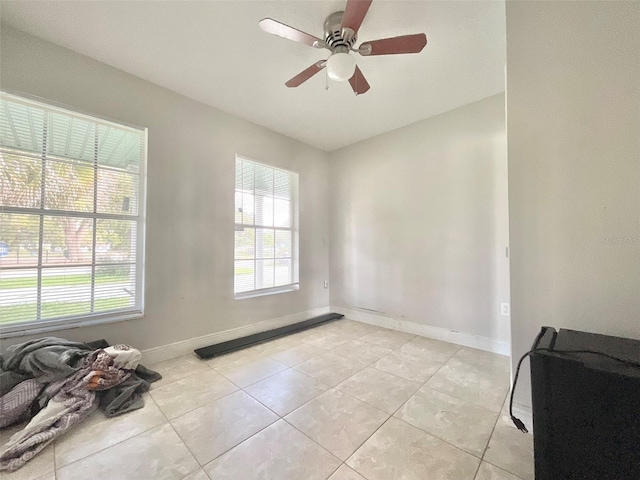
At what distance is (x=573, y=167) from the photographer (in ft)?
4.35

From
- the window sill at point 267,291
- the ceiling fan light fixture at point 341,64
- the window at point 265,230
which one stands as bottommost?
the window sill at point 267,291

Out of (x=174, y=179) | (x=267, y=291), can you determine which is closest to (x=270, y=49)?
(x=174, y=179)

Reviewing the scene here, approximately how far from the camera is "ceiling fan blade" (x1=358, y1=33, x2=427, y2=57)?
1500 millimetres

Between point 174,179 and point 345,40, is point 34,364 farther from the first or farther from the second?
point 345,40

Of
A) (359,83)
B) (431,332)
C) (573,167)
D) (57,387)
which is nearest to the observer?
(573,167)

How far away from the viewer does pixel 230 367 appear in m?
2.26

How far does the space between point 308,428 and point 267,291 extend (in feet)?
6.71

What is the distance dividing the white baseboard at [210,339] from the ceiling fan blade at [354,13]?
121 inches

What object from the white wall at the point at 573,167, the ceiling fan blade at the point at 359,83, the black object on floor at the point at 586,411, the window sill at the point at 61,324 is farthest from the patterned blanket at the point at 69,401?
the ceiling fan blade at the point at 359,83

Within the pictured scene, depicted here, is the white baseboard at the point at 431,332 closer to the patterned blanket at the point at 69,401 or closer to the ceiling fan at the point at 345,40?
the ceiling fan at the point at 345,40

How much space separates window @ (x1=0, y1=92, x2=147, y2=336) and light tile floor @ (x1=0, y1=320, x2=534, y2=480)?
83 cm

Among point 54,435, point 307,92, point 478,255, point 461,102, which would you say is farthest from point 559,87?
point 54,435

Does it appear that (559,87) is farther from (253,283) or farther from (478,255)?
(253,283)

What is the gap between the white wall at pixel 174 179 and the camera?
1.94m
